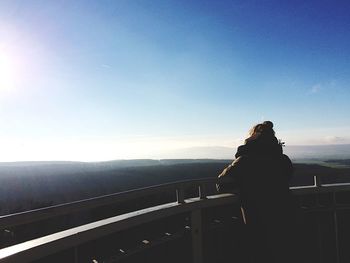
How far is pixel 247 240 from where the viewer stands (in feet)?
11.5

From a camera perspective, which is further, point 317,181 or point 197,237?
point 317,181

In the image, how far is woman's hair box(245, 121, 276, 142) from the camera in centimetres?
347

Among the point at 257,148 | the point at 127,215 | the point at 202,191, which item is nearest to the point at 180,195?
the point at 202,191

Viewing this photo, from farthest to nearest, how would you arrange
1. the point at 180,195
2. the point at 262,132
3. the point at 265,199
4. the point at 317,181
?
1. the point at 317,181
2. the point at 180,195
3. the point at 262,132
4. the point at 265,199

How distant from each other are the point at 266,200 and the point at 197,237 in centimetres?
78

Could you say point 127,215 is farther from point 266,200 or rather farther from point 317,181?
point 317,181

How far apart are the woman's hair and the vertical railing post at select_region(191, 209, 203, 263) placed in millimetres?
903

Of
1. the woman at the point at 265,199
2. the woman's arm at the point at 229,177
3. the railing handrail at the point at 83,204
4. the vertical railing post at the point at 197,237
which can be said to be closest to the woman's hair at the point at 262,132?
the woman at the point at 265,199

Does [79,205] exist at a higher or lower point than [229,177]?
lower

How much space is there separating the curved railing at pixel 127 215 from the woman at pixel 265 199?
1.58 feet

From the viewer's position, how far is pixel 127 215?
305 cm

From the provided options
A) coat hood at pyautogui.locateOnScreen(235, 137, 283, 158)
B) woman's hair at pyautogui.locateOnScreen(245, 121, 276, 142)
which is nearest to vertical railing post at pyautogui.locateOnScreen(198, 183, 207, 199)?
coat hood at pyautogui.locateOnScreen(235, 137, 283, 158)

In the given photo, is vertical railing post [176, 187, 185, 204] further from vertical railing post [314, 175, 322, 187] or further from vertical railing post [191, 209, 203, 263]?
vertical railing post [314, 175, 322, 187]

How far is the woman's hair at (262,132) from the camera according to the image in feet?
11.4
